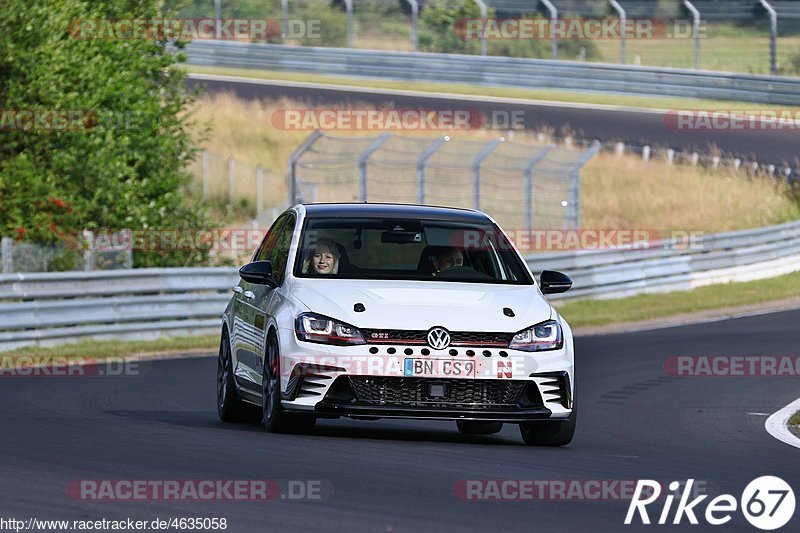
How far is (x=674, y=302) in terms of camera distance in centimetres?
2866

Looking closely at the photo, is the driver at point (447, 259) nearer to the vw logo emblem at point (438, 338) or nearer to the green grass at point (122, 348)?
the vw logo emblem at point (438, 338)

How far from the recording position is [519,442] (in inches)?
472

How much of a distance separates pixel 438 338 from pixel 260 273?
1.55m

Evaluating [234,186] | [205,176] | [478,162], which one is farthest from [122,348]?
[234,186]

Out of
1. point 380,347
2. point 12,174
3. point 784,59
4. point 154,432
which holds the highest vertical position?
point 380,347

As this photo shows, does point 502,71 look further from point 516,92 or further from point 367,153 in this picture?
point 367,153

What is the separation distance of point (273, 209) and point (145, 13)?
7897 millimetres

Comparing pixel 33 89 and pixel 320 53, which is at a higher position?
pixel 33 89

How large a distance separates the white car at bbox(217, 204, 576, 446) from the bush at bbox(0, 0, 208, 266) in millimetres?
12835

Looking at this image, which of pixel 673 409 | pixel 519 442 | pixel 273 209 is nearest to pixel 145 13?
pixel 273 209

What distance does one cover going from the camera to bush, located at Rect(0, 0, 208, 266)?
2522 centimetres

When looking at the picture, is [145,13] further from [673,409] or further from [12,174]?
[673,409]

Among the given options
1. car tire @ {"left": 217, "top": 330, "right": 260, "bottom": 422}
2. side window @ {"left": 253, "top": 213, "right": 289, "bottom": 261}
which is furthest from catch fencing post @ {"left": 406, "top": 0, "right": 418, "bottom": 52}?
car tire @ {"left": 217, "top": 330, "right": 260, "bottom": 422}

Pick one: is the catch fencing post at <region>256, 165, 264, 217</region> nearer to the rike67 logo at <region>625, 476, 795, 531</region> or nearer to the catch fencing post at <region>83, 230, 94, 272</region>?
the catch fencing post at <region>83, 230, 94, 272</region>
